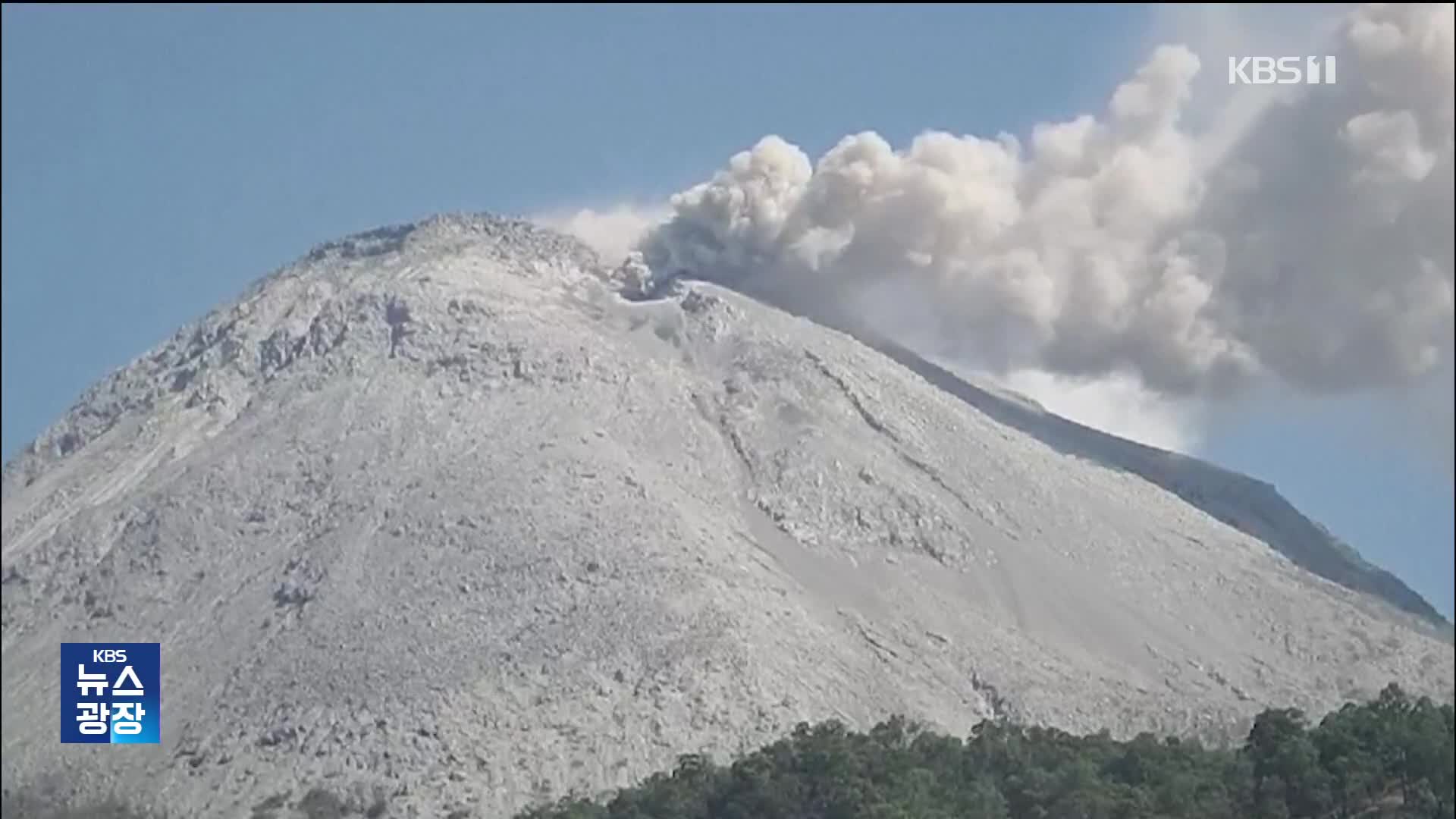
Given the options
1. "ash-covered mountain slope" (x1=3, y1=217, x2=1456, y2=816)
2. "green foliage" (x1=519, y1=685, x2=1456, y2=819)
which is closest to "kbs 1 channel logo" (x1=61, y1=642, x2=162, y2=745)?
"green foliage" (x1=519, y1=685, x2=1456, y2=819)

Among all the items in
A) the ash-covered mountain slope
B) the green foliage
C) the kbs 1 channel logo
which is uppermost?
the ash-covered mountain slope

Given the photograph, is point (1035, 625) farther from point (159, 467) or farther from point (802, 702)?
point (159, 467)

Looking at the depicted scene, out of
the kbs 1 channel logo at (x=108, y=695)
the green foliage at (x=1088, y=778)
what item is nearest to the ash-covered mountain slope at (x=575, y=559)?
the green foliage at (x=1088, y=778)

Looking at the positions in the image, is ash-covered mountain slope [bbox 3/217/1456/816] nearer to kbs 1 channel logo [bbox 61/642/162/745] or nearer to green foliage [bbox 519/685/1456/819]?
green foliage [bbox 519/685/1456/819]

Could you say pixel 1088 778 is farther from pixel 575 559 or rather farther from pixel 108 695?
pixel 575 559

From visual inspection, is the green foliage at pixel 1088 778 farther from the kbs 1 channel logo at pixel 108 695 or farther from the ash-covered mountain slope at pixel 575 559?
the kbs 1 channel logo at pixel 108 695

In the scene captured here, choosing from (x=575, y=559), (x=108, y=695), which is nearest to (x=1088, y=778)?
(x=108, y=695)

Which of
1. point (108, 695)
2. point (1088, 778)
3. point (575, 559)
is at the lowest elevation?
point (1088, 778)
